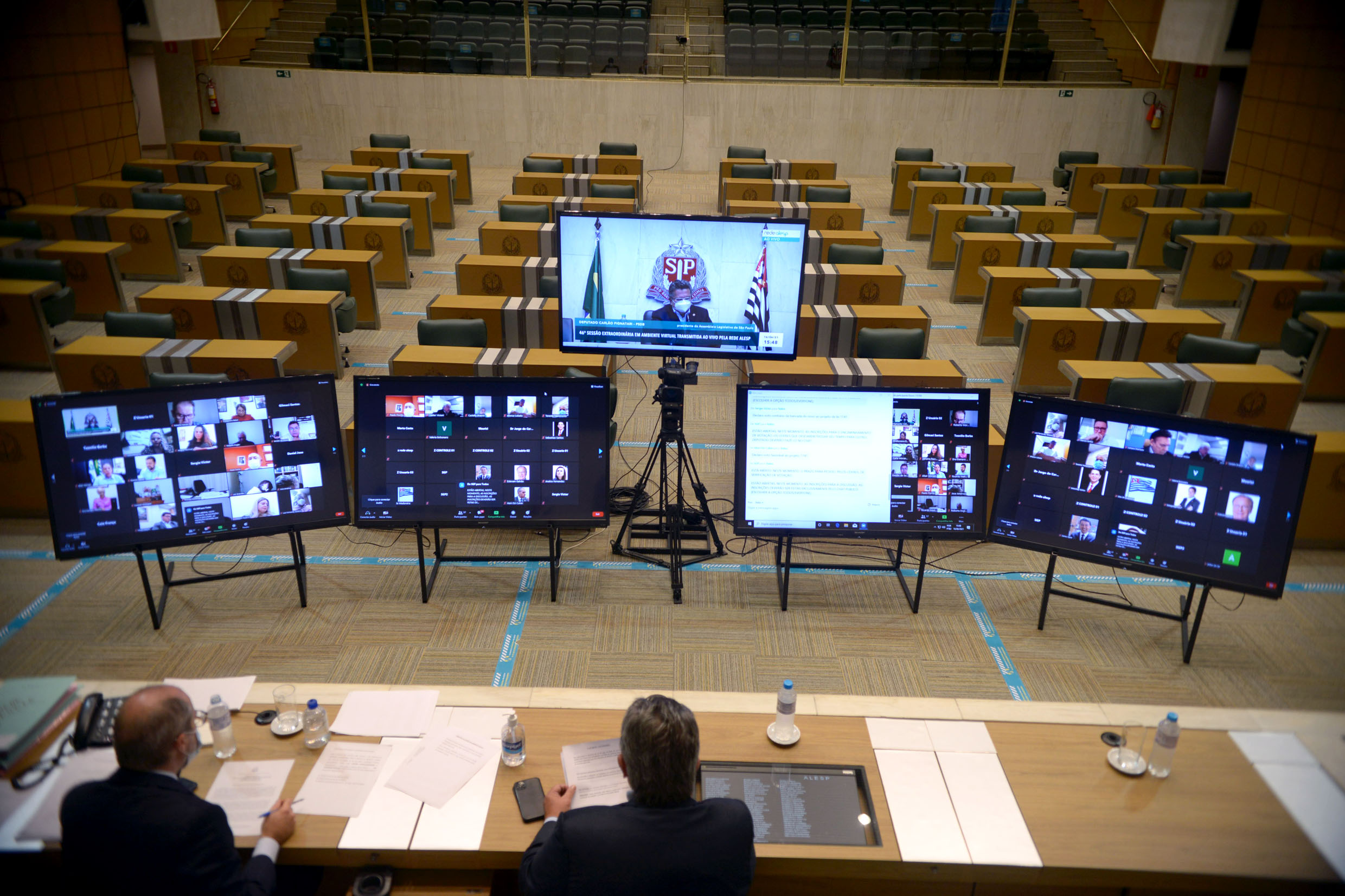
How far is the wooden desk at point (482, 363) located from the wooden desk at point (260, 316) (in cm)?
193

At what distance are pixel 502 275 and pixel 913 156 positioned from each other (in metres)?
8.95

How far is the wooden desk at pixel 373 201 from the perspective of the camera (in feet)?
35.5

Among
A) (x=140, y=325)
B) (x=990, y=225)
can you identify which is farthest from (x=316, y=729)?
(x=990, y=225)

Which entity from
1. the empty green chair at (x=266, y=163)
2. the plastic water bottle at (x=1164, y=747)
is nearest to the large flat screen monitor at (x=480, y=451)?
the plastic water bottle at (x=1164, y=747)

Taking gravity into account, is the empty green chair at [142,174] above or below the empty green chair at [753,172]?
below

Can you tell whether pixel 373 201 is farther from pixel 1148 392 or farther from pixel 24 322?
pixel 1148 392

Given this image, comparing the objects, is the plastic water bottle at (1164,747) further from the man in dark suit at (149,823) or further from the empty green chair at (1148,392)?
the empty green chair at (1148,392)

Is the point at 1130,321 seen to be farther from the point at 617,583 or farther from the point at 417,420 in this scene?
the point at 417,420

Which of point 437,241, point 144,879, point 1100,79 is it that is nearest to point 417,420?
point 144,879

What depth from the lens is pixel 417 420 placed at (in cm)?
444

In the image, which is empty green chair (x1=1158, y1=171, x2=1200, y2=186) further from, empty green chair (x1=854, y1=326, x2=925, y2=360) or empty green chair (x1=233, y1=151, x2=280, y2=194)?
empty green chair (x1=233, y1=151, x2=280, y2=194)

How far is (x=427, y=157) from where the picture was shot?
44.0ft

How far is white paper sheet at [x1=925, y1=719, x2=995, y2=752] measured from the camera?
3.10m

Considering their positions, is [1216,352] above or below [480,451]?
above
